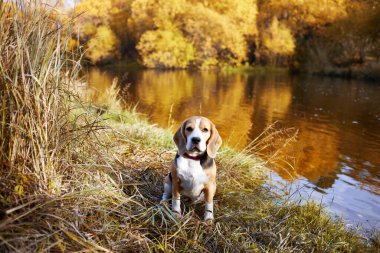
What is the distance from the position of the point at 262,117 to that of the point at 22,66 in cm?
941

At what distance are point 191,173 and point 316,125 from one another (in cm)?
788

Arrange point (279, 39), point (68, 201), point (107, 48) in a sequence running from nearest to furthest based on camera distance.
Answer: point (68, 201), point (279, 39), point (107, 48)

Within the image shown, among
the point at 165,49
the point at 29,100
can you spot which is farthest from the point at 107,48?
the point at 29,100

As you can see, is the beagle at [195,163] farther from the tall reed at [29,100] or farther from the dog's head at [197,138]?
the tall reed at [29,100]

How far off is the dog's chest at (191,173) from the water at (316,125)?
1805 millimetres

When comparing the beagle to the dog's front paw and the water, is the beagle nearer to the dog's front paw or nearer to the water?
the dog's front paw

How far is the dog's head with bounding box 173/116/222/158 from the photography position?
119 inches

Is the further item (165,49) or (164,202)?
(165,49)

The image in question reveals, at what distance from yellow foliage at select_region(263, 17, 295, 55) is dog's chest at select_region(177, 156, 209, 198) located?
31.5 meters

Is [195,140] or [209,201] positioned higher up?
[195,140]

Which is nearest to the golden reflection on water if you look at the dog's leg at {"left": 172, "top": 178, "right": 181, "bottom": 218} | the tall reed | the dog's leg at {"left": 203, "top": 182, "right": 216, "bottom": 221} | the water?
the water

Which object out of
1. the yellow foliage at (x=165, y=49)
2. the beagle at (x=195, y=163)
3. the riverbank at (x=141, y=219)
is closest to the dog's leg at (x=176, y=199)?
the beagle at (x=195, y=163)

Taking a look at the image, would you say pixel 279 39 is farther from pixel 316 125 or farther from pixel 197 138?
pixel 197 138

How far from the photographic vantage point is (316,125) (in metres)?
9.99
